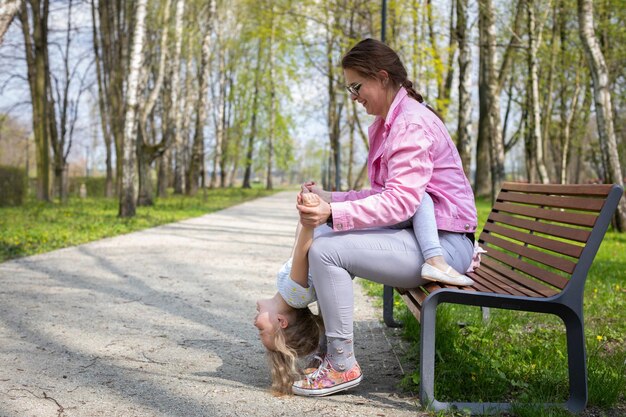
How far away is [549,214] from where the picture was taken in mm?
3586

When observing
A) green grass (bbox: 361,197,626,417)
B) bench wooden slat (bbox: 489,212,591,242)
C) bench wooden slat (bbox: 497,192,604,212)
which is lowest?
green grass (bbox: 361,197,626,417)

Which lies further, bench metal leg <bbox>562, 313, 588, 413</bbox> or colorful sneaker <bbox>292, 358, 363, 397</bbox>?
colorful sneaker <bbox>292, 358, 363, 397</bbox>

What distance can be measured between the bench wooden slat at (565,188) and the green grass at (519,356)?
92 cm

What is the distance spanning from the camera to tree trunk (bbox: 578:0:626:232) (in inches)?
467

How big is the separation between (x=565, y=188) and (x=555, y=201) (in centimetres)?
12

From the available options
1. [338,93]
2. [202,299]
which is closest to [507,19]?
[338,93]

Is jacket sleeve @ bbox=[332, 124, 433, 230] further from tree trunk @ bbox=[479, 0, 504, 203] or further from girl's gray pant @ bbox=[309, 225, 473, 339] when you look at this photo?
tree trunk @ bbox=[479, 0, 504, 203]

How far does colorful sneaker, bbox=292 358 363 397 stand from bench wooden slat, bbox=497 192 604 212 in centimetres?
131

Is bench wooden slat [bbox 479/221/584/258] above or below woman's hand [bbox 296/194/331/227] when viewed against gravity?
below

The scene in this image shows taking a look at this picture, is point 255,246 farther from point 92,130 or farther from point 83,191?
point 92,130

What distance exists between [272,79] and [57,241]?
92.3 feet

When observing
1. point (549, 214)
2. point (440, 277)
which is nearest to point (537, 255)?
point (549, 214)

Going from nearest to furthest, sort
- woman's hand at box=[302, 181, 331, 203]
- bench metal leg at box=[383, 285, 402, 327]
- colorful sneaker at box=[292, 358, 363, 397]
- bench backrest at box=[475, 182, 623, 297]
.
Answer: bench backrest at box=[475, 182, 623, 297], colorful sneaker at box=[292, 358, 363, 397], woman's hand at box=[302, 181, 331, 203], bench metal leg at box=[383, 285, 402, 327]

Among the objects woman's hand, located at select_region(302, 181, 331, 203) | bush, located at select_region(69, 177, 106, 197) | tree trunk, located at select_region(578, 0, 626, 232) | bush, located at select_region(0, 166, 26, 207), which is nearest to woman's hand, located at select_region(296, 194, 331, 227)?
woman's hand, located at select_region(302, 181, 331, 203)
